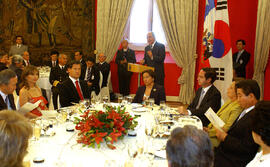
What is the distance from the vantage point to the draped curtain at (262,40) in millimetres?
6953

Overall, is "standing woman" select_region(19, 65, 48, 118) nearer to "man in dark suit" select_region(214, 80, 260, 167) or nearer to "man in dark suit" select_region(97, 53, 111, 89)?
"man in dark suit" select_region(214, 80, 260, 167)

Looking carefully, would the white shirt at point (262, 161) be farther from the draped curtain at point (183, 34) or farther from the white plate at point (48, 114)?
the draped curtain at point (183, 34)

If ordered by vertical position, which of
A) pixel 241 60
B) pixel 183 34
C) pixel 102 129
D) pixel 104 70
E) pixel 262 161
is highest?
pixel 183 34

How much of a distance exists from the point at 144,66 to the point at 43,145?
4.82m

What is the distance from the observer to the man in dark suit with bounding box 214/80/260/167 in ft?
8.95

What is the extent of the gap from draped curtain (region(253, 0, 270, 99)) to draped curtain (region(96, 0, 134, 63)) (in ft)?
11.9

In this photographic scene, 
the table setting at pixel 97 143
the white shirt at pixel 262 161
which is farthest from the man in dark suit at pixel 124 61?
the white shirt at pixel 262 161

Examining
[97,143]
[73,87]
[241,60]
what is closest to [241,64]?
[241,60]

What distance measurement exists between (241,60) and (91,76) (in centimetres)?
397

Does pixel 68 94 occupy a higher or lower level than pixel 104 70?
lower

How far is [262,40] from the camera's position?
7082mm

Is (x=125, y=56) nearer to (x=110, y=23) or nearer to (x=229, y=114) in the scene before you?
(x=110, y=23)

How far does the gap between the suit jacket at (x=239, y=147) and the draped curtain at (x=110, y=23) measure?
591 centimetres

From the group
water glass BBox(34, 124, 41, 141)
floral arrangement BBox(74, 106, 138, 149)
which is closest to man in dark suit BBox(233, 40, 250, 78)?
floral arrangement BBox(74, 106, 138, 149)
